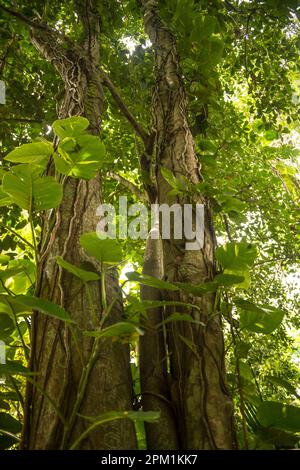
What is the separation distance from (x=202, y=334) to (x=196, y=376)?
117 mm

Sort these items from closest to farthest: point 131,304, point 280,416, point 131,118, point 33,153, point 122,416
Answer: point 122,416
point 280,416
point 131,304
point 33,153
point 131,118

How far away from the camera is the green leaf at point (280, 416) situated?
2.79 feet

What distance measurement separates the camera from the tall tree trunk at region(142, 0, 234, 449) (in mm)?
866

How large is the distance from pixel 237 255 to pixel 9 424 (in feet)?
2.39

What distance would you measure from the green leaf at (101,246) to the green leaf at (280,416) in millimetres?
519

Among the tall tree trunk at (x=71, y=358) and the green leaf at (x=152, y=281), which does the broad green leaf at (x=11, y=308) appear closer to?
the tall tree trunk at (x=71, y=358)

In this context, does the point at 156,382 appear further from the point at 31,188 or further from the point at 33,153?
the point at 33,153

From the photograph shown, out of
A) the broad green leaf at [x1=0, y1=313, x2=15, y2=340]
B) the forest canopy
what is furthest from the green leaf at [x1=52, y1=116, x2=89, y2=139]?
the broad green leaf at [x1=0, y1=313, x2=15, y2=340]

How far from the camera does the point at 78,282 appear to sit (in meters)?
1.10

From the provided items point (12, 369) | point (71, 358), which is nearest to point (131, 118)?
point (71, 358)

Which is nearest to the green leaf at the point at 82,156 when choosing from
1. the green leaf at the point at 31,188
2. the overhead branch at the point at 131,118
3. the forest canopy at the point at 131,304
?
the forest canopy at the point at 131,304

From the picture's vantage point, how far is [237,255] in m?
1.01
